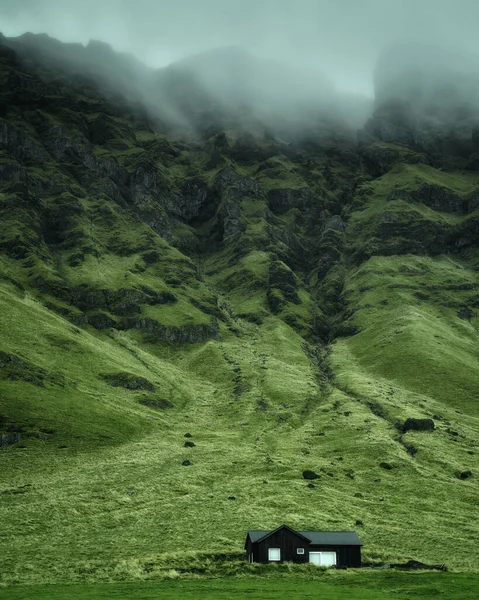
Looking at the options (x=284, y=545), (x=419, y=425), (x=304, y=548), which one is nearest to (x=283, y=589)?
(x=284, y=545)

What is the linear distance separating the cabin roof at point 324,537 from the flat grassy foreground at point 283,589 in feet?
20.6

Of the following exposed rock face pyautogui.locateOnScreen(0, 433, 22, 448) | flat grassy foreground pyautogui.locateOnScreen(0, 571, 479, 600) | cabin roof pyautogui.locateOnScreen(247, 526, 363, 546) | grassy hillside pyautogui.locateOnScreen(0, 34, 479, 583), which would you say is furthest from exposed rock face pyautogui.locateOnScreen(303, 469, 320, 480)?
exposed rock face pyautogui.locateOnScreen(0, 433, 22, 448)

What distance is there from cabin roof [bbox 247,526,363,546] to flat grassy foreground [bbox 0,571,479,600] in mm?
6268

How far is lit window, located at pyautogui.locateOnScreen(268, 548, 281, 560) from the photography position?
56906mm

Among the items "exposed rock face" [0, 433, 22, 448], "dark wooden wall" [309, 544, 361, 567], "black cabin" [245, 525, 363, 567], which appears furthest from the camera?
"exposed rock face" [0, 433, 22, 448]

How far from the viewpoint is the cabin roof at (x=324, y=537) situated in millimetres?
57438

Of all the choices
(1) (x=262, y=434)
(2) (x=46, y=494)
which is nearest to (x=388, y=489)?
(1) (x=262, y=434)

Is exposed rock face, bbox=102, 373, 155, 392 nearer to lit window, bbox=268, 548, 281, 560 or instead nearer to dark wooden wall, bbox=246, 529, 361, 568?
dark wooden wall, bbox=246, 529, 361, 568

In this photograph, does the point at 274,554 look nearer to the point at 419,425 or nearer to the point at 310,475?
the point at 310,475

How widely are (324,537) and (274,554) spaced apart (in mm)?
6407

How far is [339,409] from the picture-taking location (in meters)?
141

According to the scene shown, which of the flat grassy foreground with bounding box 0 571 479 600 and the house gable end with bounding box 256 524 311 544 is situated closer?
the flat grassy foreground with bounding box 0 571 479 600

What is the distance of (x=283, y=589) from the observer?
149ft

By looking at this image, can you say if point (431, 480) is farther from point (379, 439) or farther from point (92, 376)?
point (92, 376)
